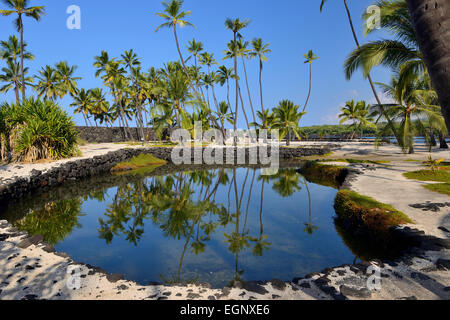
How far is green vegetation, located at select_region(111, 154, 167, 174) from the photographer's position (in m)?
19.3

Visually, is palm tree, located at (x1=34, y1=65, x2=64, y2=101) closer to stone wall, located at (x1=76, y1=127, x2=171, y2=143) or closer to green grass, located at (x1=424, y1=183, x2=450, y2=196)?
stone wall, located at (x1=76, y1=127, x2=171, y2=143)

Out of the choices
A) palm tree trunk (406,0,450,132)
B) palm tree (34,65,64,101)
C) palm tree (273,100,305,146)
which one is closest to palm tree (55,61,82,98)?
palm tree (34,65,64,101)

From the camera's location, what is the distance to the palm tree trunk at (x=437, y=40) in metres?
2.11

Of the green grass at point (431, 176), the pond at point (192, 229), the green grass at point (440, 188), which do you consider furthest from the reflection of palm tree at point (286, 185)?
the green grass at point (440, 188)

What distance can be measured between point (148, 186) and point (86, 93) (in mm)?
43582

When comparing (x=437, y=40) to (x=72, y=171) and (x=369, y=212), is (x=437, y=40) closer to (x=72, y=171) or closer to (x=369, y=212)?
(x=369, y=212)

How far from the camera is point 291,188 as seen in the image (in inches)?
493

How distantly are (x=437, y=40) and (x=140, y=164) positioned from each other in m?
22.5

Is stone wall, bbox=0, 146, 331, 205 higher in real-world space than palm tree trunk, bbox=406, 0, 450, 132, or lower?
lower

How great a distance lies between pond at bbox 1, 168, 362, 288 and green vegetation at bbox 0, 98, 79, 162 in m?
3.51

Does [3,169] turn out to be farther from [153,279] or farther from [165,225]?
[153,279]

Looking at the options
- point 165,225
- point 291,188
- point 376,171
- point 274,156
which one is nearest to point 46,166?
point 165,225

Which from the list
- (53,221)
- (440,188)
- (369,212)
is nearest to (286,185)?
(440,188)

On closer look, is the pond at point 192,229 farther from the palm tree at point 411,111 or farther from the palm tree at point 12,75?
the palm tree at point 12,75
